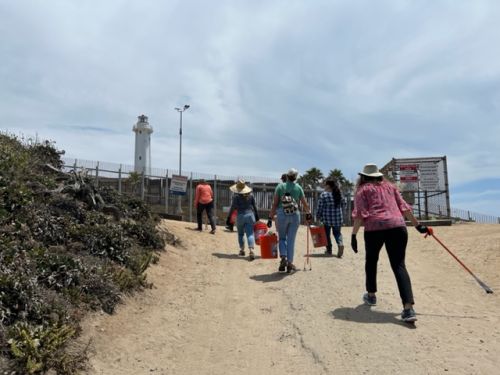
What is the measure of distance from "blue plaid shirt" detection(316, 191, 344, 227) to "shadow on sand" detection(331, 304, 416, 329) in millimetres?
3960

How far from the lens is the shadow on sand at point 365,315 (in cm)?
548

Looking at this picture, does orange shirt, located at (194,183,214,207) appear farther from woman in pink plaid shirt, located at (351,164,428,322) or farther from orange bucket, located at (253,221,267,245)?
woman in pink plaid shirt, located at (351,164,428,322)

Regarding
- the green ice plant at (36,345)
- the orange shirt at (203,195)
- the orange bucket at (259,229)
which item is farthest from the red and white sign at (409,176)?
the green ice plant at (36,345)

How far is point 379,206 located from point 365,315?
50.5 inches

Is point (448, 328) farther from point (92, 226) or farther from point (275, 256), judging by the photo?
point (92, 226)

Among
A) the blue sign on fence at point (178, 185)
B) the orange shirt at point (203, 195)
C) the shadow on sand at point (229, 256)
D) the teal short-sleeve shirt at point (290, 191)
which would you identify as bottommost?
the shadow on sand at point (229, 256)

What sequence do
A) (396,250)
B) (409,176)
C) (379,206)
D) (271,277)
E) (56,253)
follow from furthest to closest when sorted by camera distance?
(409,176) → (271,277) → (56,253) → (379,206) → (396,250)

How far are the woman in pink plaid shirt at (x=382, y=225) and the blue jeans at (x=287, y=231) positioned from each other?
1.78 metres

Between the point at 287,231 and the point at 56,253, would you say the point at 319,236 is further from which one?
the point at 56,253

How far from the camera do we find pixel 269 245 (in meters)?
8.60

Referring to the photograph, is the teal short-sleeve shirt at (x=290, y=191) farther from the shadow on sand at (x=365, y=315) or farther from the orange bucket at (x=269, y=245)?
the shadow on sand at (x=365, y=315)

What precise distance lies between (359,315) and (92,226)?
4075 millimetres

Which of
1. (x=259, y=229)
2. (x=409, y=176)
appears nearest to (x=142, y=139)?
(x=409, y=176)

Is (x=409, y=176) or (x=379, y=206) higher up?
(x=409, y=176)
